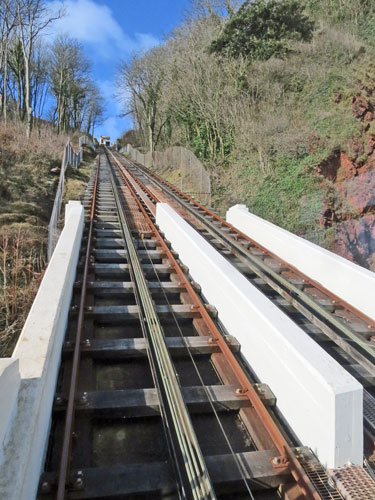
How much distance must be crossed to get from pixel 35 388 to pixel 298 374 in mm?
2111

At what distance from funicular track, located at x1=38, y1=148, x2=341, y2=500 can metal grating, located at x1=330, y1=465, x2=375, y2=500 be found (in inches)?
3.0

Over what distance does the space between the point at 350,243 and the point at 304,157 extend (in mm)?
3845

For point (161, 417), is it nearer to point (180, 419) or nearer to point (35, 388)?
point (180, 419)

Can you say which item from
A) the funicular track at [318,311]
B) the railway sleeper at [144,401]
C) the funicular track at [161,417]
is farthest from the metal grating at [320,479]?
the railway sleeper at [144,401]

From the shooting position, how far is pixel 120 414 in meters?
3.23

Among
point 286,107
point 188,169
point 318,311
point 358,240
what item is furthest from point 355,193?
point 188,169

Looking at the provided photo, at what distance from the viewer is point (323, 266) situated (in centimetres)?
645

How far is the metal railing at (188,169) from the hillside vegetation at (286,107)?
50cm

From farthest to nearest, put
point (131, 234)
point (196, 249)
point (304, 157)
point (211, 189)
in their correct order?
point (211, 189) → point (304, 157) → point (131, 234) → point (196, 249)

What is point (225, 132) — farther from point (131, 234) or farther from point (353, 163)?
point (131, 234)

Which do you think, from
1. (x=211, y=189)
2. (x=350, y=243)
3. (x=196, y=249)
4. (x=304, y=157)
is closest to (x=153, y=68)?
(x=211, y=189)

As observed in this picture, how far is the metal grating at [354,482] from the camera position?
7.88 ft

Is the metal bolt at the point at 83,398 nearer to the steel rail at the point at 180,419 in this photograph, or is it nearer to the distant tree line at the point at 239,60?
the steel rail at the point at 180,419

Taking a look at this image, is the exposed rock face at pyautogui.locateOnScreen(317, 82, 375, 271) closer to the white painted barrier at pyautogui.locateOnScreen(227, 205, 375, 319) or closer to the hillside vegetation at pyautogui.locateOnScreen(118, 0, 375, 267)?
the hillside vegetation at pyautogui.locateOnScreen(118, 0, 375, 267)
